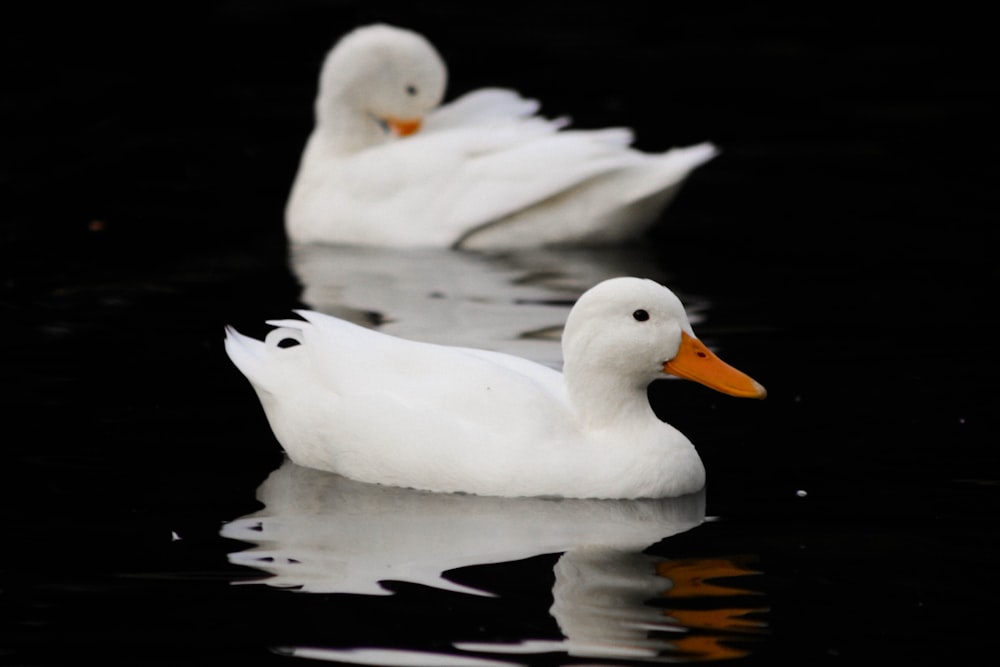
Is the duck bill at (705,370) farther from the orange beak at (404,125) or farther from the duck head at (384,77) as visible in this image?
the orange beak at (404,125)

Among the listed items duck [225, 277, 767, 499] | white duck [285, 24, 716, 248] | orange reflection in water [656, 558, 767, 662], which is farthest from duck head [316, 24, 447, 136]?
orange reflection in water [656, 558, 767, 662]

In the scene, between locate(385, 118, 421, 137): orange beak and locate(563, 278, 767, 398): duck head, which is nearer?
locate(563, 278, 767, 398): duck head

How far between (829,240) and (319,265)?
298 centimetres

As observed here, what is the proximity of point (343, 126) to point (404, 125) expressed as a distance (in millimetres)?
373

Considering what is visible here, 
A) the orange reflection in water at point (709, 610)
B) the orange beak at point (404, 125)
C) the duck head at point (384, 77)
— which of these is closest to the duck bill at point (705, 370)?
the orange reflection in water at point (709, 610)

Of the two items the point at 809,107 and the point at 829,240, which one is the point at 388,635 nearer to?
the point at 829,240

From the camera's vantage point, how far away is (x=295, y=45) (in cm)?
1748

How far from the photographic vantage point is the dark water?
17.6 feet

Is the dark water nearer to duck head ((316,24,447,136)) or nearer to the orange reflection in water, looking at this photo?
the orange reflection in water

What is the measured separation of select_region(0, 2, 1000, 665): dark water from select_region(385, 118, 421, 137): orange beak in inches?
40.8

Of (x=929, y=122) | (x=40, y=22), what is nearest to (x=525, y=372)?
(x=929, y=122)

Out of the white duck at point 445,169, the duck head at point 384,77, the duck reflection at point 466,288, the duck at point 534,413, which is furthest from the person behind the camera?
the duck head at point 384,77

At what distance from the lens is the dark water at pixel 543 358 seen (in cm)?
537

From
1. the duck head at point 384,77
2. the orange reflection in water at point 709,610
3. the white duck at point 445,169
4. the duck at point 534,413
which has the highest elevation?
A: the duck head at point 384,77
